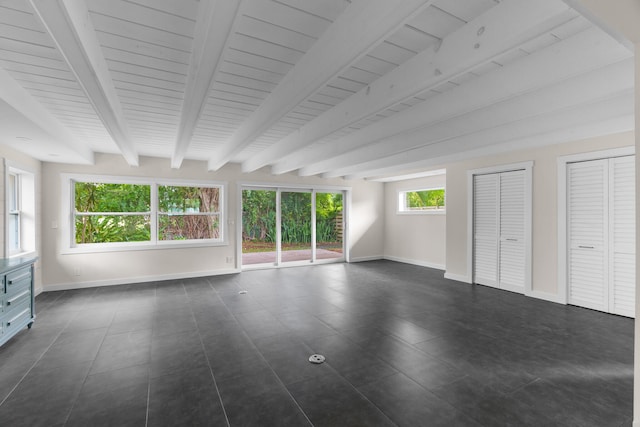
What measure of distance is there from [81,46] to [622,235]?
19.2 feet

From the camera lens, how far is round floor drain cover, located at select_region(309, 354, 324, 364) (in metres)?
2.83

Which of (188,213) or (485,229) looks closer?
(485,229)

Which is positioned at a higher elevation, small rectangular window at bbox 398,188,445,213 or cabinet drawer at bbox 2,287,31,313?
small rectangular window at bbox 398,188,445,213

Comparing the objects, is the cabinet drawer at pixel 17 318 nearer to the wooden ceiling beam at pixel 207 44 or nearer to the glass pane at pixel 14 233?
the glass pane at pixel 14 233

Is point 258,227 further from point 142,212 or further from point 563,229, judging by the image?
point 563,229

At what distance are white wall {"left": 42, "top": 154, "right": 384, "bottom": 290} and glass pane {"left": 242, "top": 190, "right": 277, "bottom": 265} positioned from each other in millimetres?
329

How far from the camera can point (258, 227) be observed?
7.43 metres

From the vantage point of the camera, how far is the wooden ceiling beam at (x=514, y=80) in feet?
6.09

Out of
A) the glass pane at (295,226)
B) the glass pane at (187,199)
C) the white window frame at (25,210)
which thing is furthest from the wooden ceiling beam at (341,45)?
the glass pane at (295,226)

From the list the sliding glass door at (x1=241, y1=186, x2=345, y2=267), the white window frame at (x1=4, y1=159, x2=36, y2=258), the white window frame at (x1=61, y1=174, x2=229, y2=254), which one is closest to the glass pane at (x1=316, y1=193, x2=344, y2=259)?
the sliding glass door at (x1=241, y1=186, x2=345, y2=267)

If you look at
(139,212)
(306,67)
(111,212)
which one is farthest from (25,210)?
(306,67)

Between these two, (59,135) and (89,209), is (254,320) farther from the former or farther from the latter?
(89,209)

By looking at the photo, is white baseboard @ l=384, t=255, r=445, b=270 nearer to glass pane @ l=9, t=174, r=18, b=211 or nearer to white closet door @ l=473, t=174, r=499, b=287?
white closet door @ l=473, t=174, r=499, b=287

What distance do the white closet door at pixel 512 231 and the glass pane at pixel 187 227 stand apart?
18.6ft
